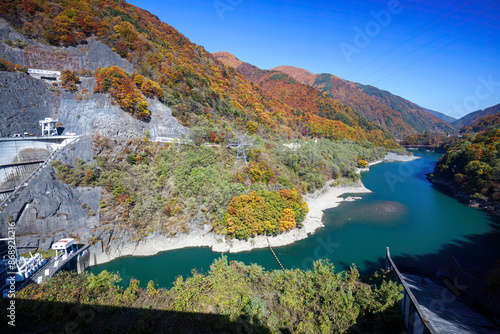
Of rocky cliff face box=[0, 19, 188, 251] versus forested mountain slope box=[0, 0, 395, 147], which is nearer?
rocky cliff face box=[0, 19, 188, 251]

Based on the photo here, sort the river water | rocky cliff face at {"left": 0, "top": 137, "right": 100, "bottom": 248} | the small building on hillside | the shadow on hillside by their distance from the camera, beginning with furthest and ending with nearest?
the small building on hillside
the river water
rocky cliff face at {"left": 0, "top": 137, "right": 100, "bottom": 248}
the shadow on hillside

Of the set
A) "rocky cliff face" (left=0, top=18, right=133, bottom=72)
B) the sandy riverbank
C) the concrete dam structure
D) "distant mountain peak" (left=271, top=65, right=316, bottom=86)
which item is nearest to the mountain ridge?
"distant mountain peak" (left=271, top=65, right=316, bottom=86)

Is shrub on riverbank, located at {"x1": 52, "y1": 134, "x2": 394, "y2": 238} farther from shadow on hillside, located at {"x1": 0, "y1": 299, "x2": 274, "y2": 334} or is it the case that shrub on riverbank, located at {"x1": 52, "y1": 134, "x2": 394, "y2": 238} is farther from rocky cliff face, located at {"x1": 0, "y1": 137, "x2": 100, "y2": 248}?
shadow on hillside, located at {"x1": 0, "y1": 299, "x2": 274, "y2": 334}

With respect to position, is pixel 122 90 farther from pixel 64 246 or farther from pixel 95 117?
pixel 64 246

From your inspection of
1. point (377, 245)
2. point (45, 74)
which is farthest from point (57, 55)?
point (377, 245)

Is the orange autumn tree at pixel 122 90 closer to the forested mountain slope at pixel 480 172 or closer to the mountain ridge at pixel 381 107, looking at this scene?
the forested mountain slope at pixel 480 172

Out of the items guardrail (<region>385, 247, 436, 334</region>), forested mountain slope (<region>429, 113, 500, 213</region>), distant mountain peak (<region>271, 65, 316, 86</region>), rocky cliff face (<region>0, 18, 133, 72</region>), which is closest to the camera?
guardrail (<region>385, 247, 436, 334</region>)

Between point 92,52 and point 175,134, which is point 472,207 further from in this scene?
point 92,52

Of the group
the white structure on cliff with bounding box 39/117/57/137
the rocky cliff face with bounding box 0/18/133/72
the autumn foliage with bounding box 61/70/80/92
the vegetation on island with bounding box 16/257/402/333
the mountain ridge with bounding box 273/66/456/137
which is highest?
the mountain ridge with bounding box 273/66/456/137
